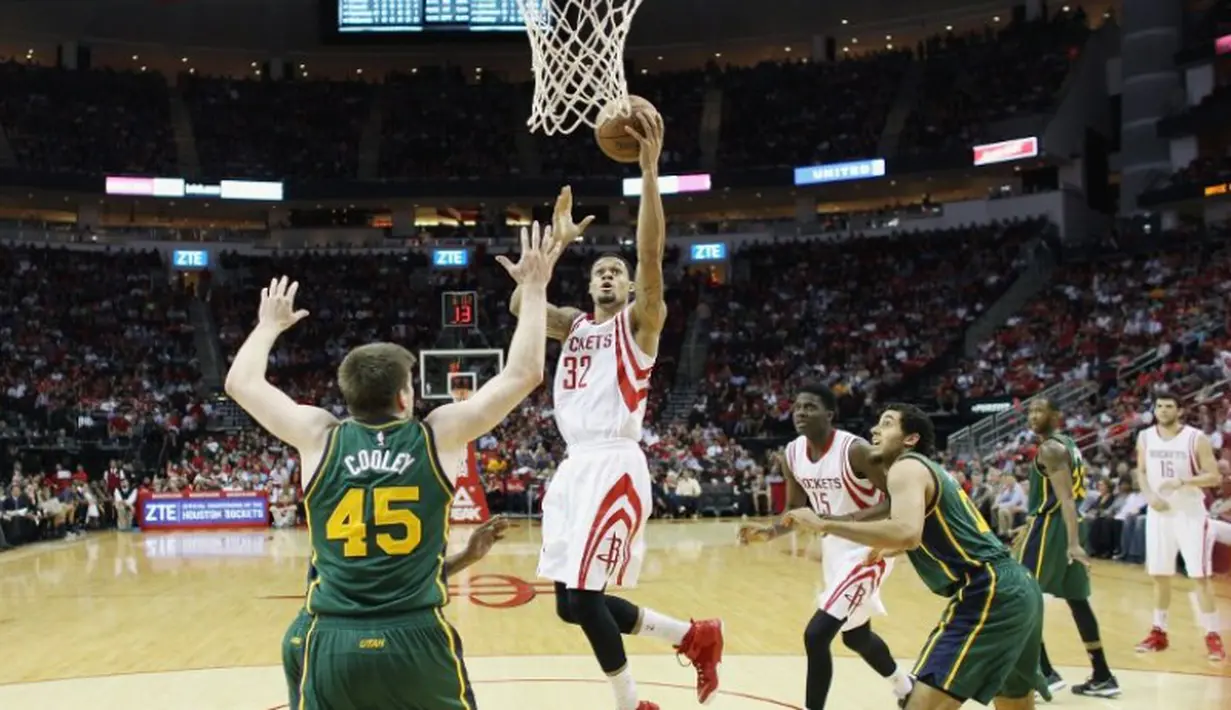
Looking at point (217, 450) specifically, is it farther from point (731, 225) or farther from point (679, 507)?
point (731, 225)

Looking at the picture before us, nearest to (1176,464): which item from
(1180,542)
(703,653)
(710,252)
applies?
(1180,542)

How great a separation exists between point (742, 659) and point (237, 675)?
3.46 metres

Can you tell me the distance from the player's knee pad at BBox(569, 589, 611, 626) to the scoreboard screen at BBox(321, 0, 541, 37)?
84.9ft

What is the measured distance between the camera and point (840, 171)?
3300 cm

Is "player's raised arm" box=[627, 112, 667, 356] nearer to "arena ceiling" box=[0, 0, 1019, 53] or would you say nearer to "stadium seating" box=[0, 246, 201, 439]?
"stadium seating" box=[0, 246, 201, 439]

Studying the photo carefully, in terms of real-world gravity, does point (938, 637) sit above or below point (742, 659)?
above

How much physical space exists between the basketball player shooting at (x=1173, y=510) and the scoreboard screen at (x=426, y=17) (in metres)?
23.3

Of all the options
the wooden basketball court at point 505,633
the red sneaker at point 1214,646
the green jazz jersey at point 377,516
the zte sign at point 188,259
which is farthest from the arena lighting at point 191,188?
the green jazz jersey at point 377,516

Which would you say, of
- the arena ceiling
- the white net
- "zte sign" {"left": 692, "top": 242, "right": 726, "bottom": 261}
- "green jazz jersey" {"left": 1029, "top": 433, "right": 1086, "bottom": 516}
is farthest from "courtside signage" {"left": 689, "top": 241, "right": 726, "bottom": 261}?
"green jazz jersey" {"left": 1029, "top": 433, "right": 1086, "bottom": 516}

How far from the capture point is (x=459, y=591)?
11953mm

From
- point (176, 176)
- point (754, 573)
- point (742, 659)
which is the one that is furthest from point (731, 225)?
point (742, 659)

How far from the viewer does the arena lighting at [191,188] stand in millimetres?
32906

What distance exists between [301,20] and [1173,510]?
109ft

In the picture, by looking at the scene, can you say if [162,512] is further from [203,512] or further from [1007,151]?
[1007,151]
